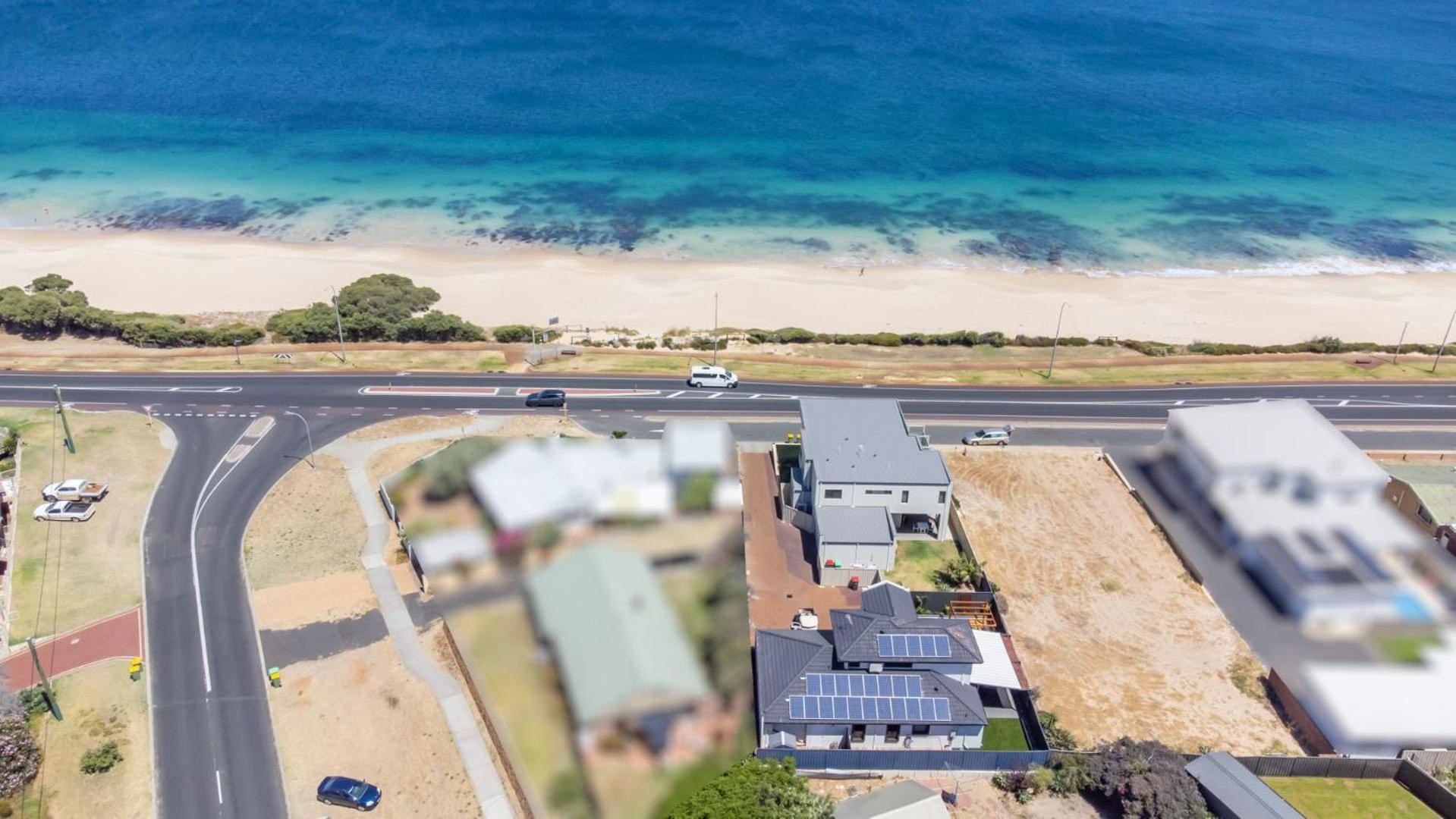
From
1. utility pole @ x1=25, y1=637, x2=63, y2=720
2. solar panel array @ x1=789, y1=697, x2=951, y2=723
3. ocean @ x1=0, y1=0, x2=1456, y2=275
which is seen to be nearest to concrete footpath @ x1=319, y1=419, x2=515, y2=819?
solar panel array @ x1=789, y1=697, x2=951, y2=723

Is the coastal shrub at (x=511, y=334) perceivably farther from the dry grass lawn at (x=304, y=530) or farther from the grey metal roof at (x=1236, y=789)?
the grey metal roof at (x=1236, y=789)

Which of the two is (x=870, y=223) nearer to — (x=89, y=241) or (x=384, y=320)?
(x=384, y=320)

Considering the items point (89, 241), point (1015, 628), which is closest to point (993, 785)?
point (1015, 628)

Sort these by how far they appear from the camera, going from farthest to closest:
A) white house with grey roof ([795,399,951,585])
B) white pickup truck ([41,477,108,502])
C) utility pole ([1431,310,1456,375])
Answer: utility pole ([1431,310,1456,375]) < white pickup truck ([41,477,108,502]) < white house with grey roof ([795,399,951,585])

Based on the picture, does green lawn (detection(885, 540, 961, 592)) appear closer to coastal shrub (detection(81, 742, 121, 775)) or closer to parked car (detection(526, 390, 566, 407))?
parked car (detection(526, 390, 566, 407))

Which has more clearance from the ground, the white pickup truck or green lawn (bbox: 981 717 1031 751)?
the white pickup truck

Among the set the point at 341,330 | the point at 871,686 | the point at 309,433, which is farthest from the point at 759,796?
the point at 341,330
